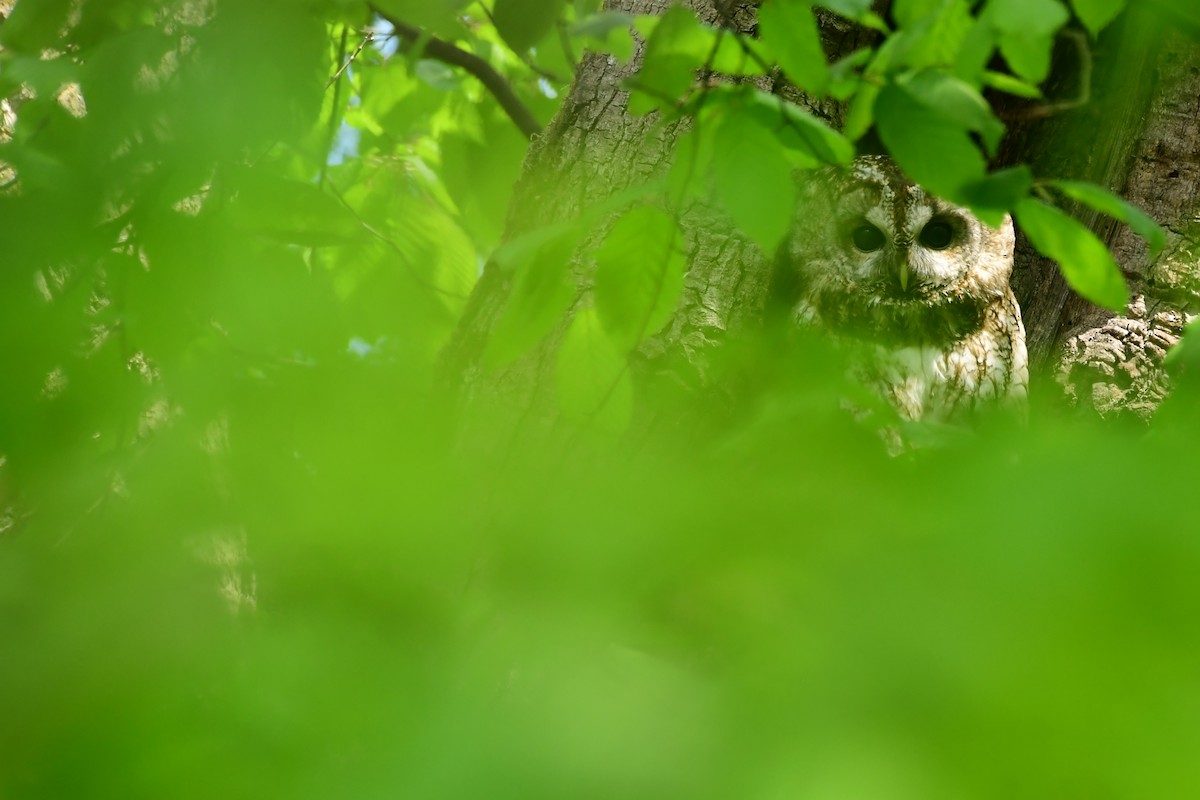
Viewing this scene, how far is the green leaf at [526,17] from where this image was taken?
3.49ft

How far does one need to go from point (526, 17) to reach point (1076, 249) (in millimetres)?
701

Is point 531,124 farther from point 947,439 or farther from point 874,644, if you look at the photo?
point 874,644

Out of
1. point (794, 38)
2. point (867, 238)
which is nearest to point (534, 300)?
point (794, 38)

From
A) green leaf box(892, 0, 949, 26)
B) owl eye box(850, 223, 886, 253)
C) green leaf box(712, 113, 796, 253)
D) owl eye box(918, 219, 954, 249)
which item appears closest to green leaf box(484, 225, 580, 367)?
green leaf box(712, 113, 796, 253)

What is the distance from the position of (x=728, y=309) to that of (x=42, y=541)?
107 centimetres

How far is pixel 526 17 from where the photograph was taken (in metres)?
1.07

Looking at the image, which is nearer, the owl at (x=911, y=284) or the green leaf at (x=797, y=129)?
the green leaf at (x=797, y=129)

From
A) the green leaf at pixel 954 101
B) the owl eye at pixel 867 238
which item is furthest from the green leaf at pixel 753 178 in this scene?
the owl eye at pixel 867 238

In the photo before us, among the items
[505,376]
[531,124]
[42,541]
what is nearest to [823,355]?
[42,541]

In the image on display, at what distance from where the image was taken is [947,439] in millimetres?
504

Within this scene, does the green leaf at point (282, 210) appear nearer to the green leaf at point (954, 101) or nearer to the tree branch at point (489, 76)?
the green leaf at point (954, 101)

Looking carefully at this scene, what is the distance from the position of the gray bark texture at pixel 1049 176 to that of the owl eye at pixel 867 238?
1.15ft

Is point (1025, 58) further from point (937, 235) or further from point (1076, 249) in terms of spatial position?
point (937, 235)

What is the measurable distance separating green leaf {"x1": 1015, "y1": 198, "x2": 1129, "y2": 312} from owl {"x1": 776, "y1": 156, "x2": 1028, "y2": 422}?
130 centimetres
